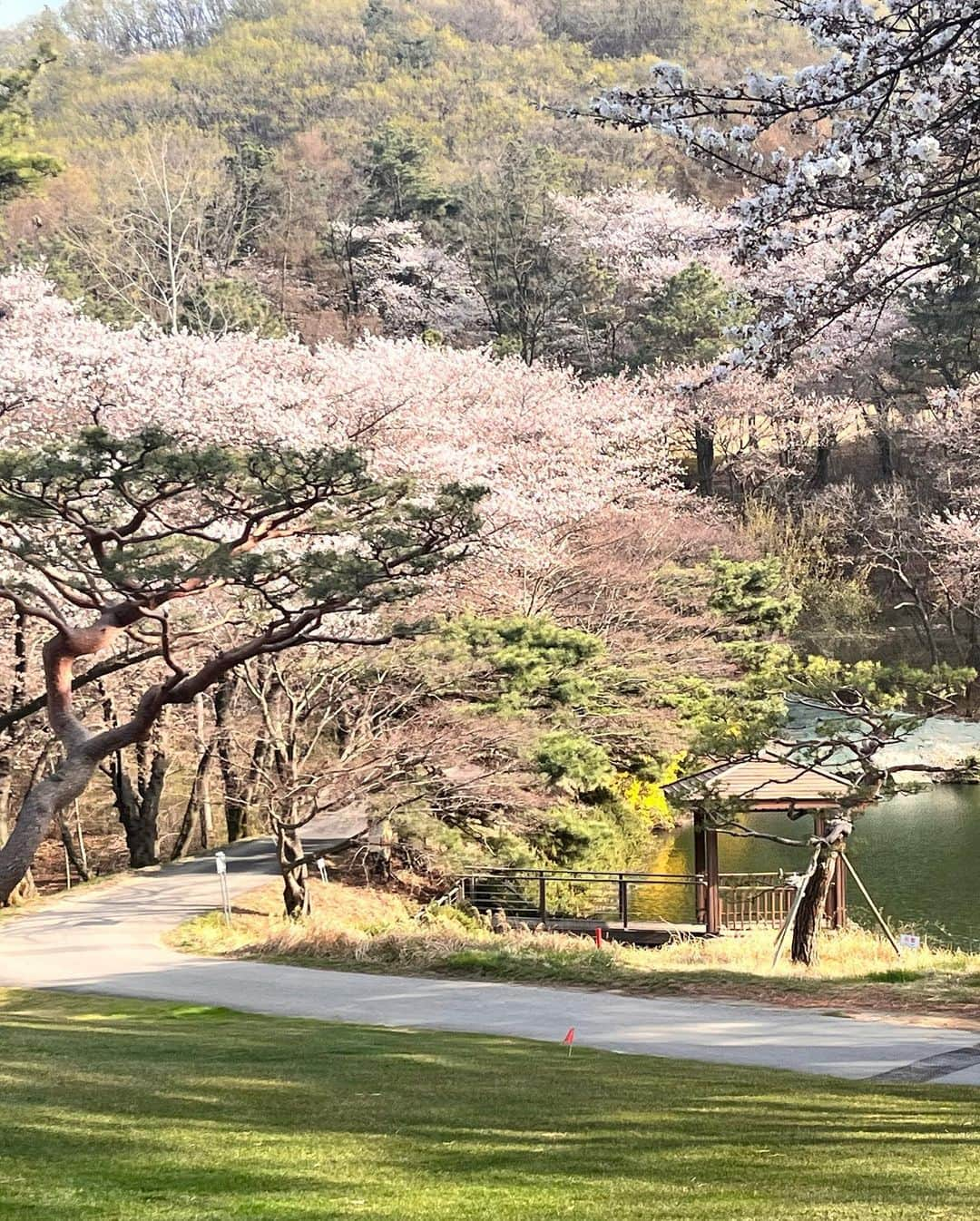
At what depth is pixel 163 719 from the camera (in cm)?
2356

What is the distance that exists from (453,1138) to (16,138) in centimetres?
2972

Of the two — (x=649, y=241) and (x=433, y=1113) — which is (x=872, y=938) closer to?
(x=433, y=1113)

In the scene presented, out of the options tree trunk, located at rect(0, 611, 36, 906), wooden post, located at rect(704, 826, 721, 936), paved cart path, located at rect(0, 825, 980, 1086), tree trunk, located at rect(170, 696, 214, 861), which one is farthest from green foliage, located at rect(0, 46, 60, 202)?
wooden post, located at rect(704, 826, 721, 936)

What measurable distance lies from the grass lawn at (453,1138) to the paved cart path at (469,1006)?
97cm

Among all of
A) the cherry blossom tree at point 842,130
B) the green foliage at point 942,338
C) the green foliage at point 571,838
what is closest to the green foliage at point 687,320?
the green foliage at point 942,338

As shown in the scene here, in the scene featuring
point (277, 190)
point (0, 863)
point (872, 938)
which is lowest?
point (872, 938)

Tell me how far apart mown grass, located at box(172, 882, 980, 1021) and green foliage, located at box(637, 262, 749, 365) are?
24.0 metres

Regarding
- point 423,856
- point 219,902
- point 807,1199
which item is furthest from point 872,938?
point 807,1199

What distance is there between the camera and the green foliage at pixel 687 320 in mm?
39531

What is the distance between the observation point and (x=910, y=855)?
25.0 m

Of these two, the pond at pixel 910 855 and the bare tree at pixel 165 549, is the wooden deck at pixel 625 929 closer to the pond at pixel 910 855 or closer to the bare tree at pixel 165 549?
the pond at pixel 910 855

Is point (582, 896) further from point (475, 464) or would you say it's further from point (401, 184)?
point (401, 184)

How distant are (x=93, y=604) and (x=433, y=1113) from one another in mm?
6566

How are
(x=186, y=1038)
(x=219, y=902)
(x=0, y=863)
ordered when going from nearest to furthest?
(x=186, y=1038) → (x=0, y=863) → (x=219, y=902)
